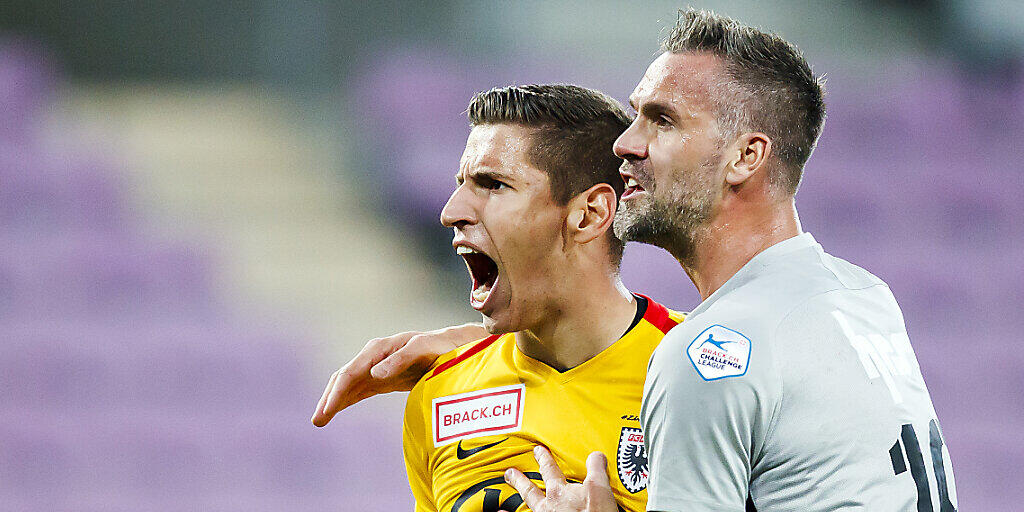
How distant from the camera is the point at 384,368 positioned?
2.33 meters

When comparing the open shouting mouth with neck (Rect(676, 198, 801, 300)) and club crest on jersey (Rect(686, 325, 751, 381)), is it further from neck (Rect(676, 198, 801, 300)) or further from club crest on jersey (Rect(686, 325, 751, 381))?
club crest on jersey (Rect(686, 325, 751, 381))

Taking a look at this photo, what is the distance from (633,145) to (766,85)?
23 centimetres

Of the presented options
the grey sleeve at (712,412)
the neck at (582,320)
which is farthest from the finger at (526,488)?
the grey sleeve at (712,412)

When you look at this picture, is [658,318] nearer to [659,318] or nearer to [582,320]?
[659,318]

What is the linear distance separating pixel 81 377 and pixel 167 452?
0.60 metres

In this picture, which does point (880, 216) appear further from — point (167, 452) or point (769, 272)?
point (769, 272)

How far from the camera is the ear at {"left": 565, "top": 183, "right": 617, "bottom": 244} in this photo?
2125 mm

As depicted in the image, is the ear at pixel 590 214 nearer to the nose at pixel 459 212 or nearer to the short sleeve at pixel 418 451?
the nose at pixel 459 212

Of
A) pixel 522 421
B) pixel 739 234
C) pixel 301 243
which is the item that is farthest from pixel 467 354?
pixel 301 243

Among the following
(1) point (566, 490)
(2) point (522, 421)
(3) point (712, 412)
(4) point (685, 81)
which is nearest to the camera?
(3) point (712, 412)

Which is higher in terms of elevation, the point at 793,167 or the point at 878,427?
the point at 793,167

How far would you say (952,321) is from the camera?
5.30 metres

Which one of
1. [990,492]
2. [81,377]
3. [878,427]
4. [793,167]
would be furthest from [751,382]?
[81,377]

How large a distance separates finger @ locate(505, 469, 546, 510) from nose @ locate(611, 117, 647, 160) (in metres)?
0.62
